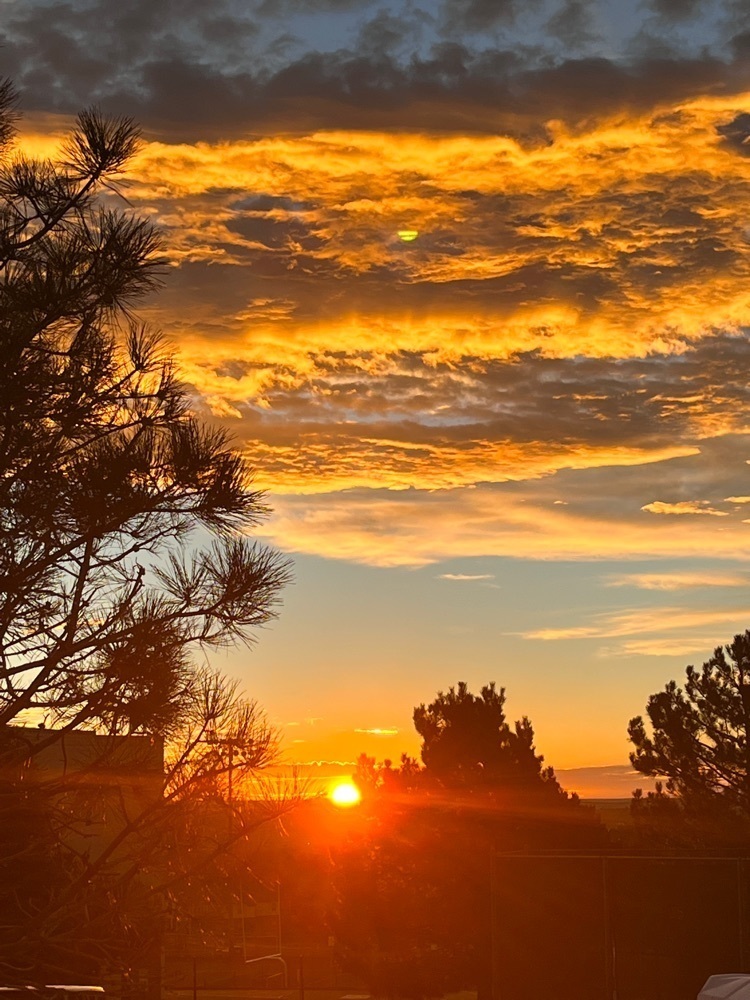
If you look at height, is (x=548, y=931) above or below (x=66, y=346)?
below

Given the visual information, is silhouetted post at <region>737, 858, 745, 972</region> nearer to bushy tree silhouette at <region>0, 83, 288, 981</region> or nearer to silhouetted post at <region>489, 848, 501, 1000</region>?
silhouetted post at <region>489, 848, 501, 1000</region>

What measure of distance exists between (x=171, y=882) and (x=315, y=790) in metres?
0.88

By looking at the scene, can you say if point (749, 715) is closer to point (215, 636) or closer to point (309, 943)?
point (215, 636)

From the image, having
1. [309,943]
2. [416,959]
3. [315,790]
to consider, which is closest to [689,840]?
[416,959]

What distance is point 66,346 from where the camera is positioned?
5398 mm

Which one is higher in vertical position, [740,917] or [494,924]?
[740,917]

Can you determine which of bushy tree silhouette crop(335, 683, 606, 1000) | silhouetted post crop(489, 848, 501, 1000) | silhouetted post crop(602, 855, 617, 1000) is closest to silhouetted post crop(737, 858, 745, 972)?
silhouetted post crop(602, 855, 617, 1000)

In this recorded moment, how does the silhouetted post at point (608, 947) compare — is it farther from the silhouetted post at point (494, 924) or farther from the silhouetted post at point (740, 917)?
the silhouetted post at point (494, 924)

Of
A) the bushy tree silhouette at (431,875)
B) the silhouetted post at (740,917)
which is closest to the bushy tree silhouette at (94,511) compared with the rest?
the silhouetted post at (740,917)

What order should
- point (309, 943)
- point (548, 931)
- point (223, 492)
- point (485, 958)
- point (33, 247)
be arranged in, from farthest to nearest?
point (309, 943) → point (485, 958) → point (548, 931) → point (223, 492) → point (33, 247)

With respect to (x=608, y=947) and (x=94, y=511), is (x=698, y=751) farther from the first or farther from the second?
(x=94, y=511)

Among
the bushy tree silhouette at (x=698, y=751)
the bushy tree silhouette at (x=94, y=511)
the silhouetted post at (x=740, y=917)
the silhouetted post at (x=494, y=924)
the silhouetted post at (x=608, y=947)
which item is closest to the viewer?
the bushy tree silhouette at (x=94, y=511)

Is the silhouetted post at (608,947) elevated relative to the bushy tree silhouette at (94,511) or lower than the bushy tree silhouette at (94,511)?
lower

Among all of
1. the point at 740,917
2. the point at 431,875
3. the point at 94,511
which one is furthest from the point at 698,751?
the point at 94,511
